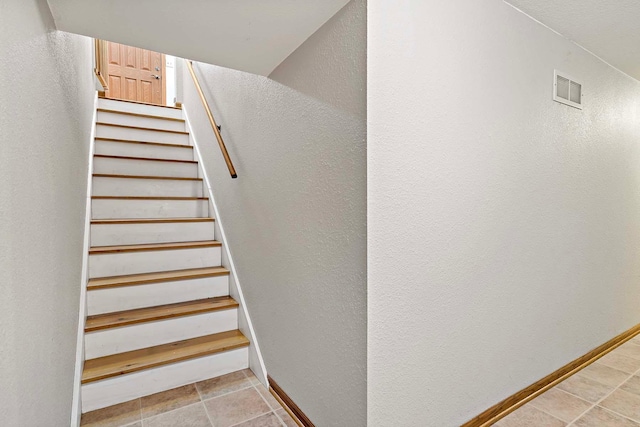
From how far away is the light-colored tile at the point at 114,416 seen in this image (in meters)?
1.67

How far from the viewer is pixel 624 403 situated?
73.1 inches

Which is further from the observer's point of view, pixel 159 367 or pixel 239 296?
pixel 239 296

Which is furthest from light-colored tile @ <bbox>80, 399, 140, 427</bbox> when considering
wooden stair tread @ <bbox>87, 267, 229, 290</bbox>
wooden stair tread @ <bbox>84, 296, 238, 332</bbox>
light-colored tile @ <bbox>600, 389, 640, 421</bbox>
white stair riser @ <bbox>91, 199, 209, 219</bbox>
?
light-colored tile @ <bbox>600, 389, 640, 421</bbox>

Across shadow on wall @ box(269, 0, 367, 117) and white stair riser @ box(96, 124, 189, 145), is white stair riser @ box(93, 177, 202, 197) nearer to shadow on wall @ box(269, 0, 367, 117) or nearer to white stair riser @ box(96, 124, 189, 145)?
white stair riser @ box(96, 124, 189, 145)

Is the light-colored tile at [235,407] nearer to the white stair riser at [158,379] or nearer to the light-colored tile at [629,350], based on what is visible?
the white stair riser at [158,379]

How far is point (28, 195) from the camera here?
95 cm

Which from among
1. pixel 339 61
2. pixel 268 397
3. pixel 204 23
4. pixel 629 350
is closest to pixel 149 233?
pixel 268 397

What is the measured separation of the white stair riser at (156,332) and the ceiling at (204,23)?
5.08ft

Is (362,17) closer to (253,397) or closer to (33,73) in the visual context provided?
(33,73)

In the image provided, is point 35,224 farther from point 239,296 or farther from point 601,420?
point 601,420

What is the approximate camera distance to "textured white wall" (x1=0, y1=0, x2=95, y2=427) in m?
0.79

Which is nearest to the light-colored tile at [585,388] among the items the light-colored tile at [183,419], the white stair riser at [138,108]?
the light-colored tile at [183,419]

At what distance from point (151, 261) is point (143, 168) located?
1.12m

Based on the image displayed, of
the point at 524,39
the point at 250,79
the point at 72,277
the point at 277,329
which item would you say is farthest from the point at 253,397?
the point at 524,39
